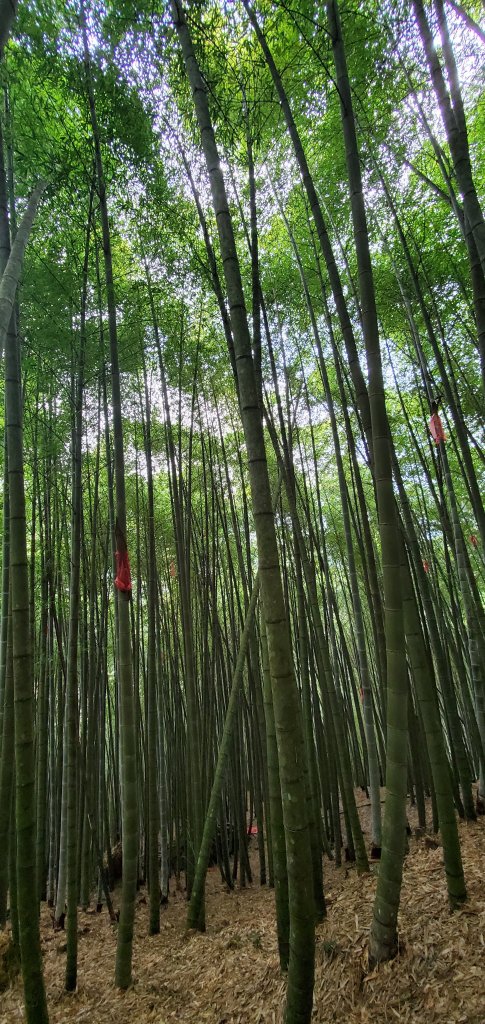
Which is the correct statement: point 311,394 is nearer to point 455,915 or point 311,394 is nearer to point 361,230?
point 361,230

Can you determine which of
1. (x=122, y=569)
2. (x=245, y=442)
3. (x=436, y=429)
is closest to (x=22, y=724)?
(x=122, y=569)

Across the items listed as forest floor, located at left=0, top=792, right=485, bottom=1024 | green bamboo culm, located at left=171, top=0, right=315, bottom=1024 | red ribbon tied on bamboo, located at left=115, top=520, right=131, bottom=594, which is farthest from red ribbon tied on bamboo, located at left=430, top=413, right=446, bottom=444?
forest floor, located at left=0, top=792, right=485, bottom=1024

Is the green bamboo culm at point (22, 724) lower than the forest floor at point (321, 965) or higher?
higher

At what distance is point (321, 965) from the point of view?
2.05 meters

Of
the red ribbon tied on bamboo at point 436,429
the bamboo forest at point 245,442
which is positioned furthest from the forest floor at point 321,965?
the red ribbon tied on bamboo at point 436,429

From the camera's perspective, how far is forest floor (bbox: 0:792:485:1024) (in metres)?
1.71

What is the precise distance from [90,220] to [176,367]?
1743 millimetres

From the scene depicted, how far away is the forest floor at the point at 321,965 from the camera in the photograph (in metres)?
1.71

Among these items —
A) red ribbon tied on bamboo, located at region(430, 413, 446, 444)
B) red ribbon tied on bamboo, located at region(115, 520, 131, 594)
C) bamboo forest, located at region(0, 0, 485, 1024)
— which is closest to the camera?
bamboo forest, located at region(0, 0, 485, 1024)

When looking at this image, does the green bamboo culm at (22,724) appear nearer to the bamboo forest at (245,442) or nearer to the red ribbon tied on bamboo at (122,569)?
the bamboo forest at (245,442)

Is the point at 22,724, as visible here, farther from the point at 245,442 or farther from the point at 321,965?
the point at 321,965

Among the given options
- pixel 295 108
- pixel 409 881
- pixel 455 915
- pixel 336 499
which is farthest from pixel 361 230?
pixel 336 499

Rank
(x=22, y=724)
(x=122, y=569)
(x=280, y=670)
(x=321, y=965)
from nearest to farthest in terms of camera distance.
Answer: (x=280, y=670)
(x=22, y=724)
(x=321, y=965)
(x=122, y=569)

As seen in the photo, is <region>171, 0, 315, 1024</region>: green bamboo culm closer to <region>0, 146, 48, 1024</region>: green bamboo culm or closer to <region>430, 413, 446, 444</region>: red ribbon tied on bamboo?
<region>0, 146, 48, 1024</region>: green bamboo culm
